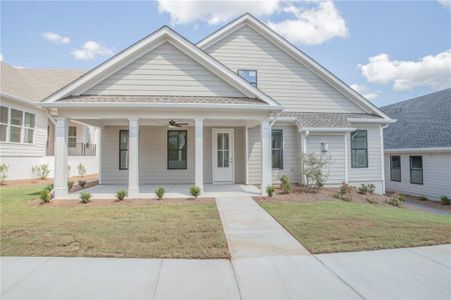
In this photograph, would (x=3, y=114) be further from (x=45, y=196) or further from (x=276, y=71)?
(x=276, y=71)

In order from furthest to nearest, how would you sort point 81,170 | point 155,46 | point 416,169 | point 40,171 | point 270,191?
point 81,170 → point 40,171 → point 416,169 → point 155,46 → point 270,191

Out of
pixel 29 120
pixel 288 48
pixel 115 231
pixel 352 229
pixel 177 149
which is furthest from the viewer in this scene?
pixel 29 120

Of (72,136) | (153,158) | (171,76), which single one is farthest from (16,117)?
(171,76)

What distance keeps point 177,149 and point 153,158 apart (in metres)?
1.22

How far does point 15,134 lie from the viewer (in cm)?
1444

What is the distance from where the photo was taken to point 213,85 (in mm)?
9711

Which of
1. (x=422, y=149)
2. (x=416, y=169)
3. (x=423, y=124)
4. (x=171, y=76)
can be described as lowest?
(x=416, y=169)

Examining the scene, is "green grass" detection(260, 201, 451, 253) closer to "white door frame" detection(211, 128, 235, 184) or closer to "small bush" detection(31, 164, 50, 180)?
"white door frame" detection(211, 128, 235, 184)

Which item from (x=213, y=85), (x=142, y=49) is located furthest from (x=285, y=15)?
(x=142, y=49)

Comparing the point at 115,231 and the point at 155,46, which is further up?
the point at 155,46

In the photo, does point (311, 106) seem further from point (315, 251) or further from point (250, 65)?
point (315, 251)

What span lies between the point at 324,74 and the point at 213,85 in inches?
253

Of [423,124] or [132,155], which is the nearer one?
[132,155]

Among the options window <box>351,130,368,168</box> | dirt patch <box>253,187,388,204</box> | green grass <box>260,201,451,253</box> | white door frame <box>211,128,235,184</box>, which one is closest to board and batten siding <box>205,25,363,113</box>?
window <box>351,130,368,168</box>
